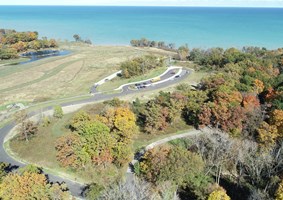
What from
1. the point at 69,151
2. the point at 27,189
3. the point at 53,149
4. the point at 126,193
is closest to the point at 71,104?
the point at 53,149

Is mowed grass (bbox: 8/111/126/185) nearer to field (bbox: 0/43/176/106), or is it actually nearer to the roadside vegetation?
the roadside vegetation

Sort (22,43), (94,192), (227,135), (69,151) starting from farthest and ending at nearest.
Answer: (22,43)
(227,135)
(69,151)
(94,192)

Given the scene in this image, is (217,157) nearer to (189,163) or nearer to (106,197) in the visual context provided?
(189,163)

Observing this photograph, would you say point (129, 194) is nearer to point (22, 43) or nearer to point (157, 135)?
point (157, 135)

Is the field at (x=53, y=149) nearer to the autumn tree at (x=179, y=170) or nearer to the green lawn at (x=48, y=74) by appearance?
the autumn tree at (x=179, y=170)

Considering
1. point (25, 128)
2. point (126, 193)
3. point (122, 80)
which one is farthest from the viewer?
point (122, 80)

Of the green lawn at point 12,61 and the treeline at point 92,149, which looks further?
the green lawn at point 12,61

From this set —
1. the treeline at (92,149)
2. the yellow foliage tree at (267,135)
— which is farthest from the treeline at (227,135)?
the treeline at (92,149)

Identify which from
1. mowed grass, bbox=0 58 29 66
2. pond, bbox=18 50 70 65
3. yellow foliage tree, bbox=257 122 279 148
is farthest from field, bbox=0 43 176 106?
yellow foliage tree, bbox=257 122 279 148

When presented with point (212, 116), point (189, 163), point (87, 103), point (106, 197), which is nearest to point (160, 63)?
point (87, 103)
